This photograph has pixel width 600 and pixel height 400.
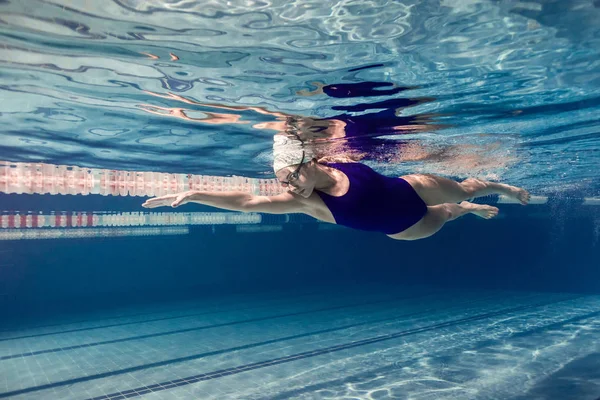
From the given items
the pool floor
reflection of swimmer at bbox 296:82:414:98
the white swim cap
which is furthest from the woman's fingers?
the white swim cap

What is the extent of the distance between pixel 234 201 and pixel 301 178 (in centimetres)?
76

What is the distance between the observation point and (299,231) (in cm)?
3725

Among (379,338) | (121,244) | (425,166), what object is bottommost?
(379,338)

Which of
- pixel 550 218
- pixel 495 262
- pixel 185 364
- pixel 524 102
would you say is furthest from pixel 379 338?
pixel 550 218

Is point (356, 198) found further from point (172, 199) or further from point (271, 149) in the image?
point (271, 149)

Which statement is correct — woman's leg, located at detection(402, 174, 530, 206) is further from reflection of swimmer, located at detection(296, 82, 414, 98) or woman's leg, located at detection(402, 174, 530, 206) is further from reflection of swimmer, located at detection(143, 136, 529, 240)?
reflection of swimmer, located at detection(296, 82, 414, 98)

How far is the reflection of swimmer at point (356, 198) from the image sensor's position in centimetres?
460

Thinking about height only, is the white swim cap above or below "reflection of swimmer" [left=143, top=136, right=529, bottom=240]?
above

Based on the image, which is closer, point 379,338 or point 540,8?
point 540,8

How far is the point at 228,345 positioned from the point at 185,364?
2.23 meters

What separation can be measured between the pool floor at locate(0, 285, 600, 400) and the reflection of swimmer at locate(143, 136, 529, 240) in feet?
13.5

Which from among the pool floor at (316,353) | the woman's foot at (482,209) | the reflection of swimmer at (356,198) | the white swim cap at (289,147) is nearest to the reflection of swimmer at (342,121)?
the white swim cap at (289,147)

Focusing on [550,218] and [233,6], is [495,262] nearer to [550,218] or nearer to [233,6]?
[550,218]

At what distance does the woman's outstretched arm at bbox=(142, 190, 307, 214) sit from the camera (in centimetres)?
423
